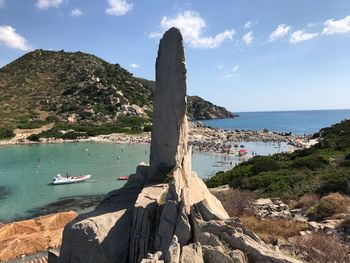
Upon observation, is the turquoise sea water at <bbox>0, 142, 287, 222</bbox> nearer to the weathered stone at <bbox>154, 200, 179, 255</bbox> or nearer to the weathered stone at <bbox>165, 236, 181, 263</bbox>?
the weathered stone at <bbox>154, 200, 179, 255</bbox>

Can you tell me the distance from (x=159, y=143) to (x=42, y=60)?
14296 cm

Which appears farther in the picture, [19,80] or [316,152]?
[19,80]

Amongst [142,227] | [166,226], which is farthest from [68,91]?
[166,226]

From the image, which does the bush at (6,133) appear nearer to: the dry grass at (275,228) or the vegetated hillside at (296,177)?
the vegetated hillside at (296,177)

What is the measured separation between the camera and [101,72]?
428ft

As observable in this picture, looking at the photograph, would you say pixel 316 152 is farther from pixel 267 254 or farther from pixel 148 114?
pixel 148 114

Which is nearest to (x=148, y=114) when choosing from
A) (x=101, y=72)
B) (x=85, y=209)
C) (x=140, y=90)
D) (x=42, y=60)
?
(x=140, y=90)

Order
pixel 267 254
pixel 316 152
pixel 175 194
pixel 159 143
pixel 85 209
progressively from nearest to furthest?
pixel 267 254, pixel 175 194, pixel 159 143, pixel 85 209, pixel 316 152

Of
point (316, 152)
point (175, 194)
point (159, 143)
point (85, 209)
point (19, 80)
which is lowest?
point (85, 209)

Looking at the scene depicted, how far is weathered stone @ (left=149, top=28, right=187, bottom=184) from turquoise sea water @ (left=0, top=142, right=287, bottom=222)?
18776 mm

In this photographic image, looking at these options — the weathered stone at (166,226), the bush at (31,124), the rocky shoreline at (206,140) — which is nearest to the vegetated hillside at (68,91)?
the bush at (31,124)

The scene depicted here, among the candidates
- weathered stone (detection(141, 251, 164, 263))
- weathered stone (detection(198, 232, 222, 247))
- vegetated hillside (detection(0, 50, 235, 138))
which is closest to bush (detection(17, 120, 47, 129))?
vegetated hillside (detection(0, 50, 235, 138))

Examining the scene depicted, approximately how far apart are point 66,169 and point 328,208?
134 ft

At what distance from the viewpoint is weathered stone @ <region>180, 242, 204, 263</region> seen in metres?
7.58
